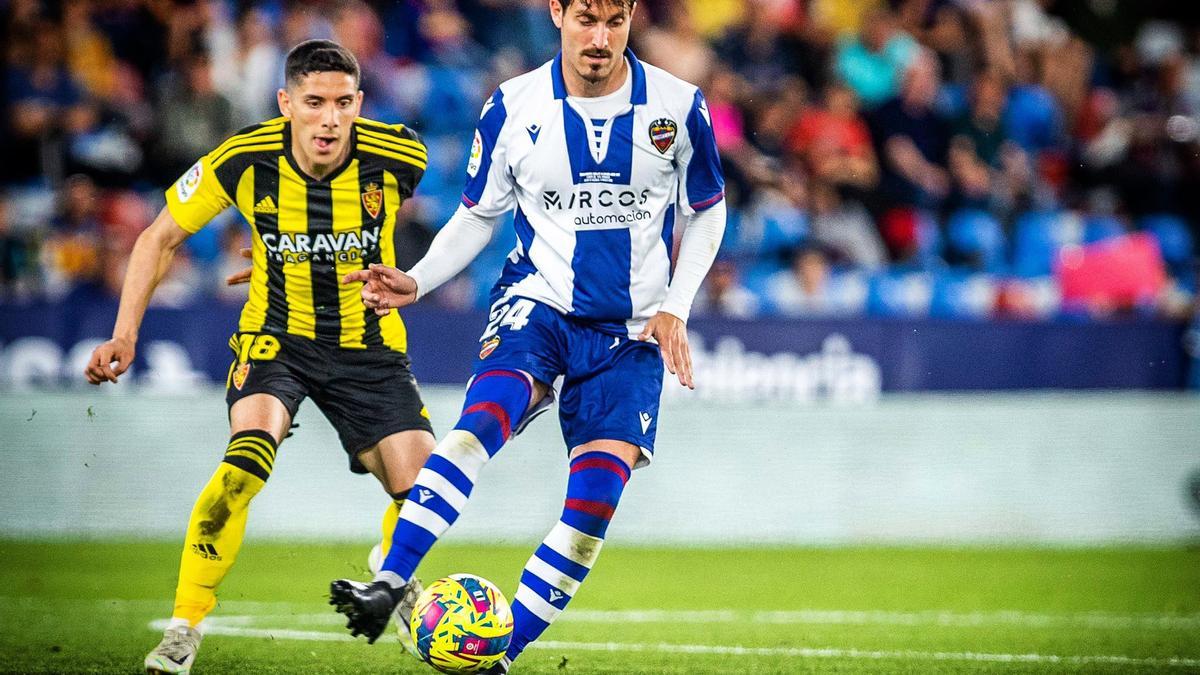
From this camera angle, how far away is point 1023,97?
1398 cm

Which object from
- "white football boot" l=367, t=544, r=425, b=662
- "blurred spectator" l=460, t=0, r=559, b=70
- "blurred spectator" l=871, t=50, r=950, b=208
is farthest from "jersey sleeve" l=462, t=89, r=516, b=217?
"blurred spectator" l=871, t=50, r=950, b=208

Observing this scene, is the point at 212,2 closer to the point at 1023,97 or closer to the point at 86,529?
the point at 86,529

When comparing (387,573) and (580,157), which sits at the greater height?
(580,157)

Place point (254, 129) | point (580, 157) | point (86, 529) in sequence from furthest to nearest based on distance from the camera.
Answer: point (86, 529)
point (254, 129)
point (580, 157)

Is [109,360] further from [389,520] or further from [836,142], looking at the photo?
[836,142]

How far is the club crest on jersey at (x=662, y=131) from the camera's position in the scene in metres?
5.54

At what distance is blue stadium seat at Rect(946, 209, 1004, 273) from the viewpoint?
1251 cm

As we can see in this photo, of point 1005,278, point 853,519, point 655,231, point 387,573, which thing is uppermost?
point 655,231

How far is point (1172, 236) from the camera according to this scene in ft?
43.9

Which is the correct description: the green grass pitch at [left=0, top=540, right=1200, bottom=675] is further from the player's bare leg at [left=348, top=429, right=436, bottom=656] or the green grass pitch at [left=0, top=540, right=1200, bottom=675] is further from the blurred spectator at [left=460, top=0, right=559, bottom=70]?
the blurred spectator at [left=460, top=0, right=559, bottom=70]

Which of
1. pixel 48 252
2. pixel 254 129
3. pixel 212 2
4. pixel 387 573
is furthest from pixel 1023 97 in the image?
pixel 387 573

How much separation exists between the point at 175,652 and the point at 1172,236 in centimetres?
1063

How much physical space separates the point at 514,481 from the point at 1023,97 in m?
6.47

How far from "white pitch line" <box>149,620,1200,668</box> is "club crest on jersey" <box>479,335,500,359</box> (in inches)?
72.4
